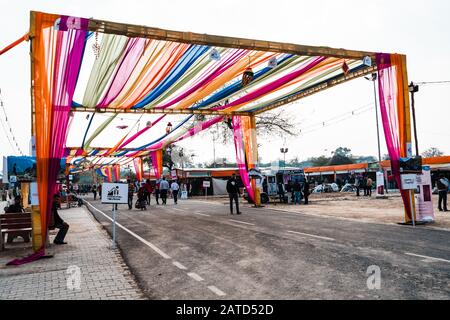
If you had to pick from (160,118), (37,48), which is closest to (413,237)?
(37,48)

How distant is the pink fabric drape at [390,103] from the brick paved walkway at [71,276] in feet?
30.5

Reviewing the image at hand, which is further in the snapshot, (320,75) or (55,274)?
(320,75)

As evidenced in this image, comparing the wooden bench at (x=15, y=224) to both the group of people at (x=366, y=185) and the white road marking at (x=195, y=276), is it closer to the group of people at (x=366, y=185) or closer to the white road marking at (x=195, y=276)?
the white road marking at (x=195, y=276)

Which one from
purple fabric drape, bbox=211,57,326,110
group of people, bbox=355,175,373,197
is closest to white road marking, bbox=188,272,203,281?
purple fabric drape, bbox=211,57,326,110

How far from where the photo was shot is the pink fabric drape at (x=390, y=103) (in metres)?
11.9

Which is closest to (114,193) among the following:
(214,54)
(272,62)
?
(214,54)

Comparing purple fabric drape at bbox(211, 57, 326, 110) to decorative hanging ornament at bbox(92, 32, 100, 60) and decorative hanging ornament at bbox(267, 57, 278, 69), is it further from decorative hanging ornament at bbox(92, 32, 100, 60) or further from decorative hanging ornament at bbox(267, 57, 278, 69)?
decorative hanging ornament at bbox(92, 32, 100, 60)

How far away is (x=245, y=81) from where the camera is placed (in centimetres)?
1180

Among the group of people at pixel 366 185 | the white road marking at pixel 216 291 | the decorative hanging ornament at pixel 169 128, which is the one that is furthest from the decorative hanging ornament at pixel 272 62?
the group of people at pixel 366 185

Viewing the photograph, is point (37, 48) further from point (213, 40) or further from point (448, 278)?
point (448, 278)

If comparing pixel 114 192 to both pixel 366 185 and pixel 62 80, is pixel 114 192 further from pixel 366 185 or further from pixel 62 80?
pixel 366 185

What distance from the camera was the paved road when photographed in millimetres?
4953

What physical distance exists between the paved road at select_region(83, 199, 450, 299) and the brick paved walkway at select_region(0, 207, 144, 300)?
1.11 feet
